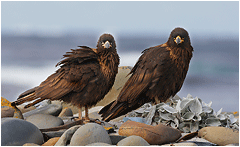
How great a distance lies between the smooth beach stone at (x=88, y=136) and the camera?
14.2 ft

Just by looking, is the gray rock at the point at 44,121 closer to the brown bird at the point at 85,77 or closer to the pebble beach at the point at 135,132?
the pebble beach at the point at 135,132

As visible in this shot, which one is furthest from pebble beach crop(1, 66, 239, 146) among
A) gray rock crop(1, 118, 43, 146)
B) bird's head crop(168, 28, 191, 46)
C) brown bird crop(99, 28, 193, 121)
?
bird's head crop(168, 28, 191, 46)

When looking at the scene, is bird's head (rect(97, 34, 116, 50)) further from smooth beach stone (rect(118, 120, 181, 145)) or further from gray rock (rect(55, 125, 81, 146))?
gray rock (rect(55, 125, 81, 146))

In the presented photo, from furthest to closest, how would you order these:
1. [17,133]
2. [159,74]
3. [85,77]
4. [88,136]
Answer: [159,74], [85,77], [17,133], [88,136]

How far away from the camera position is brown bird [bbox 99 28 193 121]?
5992mm

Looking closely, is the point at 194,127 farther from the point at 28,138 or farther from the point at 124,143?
the point at 28,138

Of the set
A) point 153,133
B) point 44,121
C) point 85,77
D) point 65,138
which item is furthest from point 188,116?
point 44,121

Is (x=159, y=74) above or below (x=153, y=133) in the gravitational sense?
above

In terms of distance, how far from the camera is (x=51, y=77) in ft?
19.7

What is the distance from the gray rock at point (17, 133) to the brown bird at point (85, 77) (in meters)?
1.07

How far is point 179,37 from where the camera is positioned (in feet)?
19.3

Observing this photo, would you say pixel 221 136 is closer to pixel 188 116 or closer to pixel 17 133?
pixel 188 116

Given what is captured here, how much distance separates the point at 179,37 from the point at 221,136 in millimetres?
2079

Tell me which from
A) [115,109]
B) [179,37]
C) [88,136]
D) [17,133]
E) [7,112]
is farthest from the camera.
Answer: [7,112]
